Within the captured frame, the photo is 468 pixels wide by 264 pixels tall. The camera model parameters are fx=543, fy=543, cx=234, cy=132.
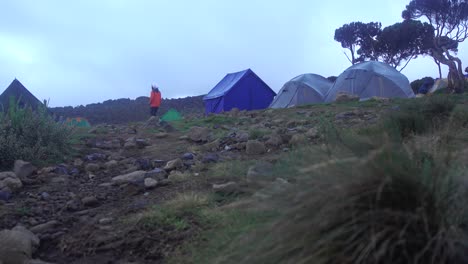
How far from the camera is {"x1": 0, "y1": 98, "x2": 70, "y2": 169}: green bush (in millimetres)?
6035

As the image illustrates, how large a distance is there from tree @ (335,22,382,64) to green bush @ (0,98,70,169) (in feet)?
95.7

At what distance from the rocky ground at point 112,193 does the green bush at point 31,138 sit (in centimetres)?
26

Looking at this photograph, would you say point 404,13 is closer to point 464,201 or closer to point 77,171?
point 77,171

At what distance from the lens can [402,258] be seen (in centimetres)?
193

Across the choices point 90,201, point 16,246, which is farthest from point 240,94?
point 16,246

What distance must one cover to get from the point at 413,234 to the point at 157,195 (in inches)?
103

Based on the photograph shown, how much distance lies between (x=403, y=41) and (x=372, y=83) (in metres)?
17.1

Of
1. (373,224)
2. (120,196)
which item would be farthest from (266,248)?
(120,196)

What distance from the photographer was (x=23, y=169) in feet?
17.7

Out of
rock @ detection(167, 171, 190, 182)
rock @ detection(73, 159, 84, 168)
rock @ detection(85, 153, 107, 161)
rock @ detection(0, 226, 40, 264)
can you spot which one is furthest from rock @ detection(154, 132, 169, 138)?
rock @ detection(0, 226, 40, 264)

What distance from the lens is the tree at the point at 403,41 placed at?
98.6 feet

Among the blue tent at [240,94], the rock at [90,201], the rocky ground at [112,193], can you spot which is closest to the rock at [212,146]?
the rocky ground at [112,193]

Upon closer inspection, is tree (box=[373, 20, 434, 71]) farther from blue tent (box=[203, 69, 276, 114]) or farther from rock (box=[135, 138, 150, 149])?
rock (box=[135, 138, 150, 149])

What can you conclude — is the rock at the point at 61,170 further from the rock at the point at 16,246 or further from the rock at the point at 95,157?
the rock at the point at 16,246
